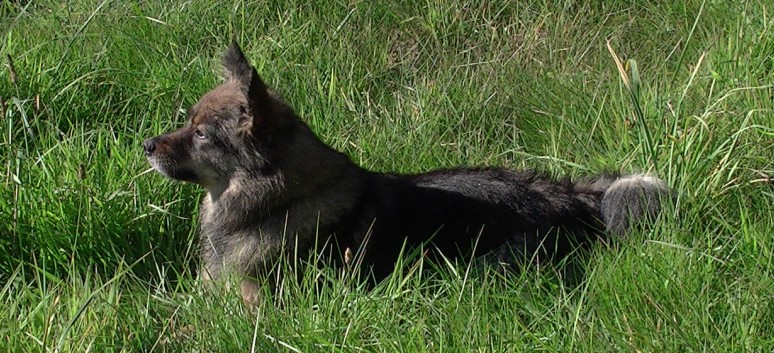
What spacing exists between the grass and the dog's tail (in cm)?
9

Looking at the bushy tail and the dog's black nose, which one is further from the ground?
the dog's black nose

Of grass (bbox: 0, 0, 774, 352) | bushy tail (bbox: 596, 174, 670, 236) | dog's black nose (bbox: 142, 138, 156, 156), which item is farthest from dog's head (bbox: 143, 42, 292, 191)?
bushy tail (bbox: 596, 174, 670, 236)

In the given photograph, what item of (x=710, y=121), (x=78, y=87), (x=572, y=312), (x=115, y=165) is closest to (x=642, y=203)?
(x=710, y=121)

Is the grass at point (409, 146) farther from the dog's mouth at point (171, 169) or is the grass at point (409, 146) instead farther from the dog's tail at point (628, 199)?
the dog's mouth at point (171, 169)

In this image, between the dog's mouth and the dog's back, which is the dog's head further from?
the dog's back

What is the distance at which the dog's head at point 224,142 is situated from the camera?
171 inches

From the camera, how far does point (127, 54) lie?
5703mm

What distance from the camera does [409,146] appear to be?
17.5 feet

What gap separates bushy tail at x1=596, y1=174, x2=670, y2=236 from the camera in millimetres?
4414

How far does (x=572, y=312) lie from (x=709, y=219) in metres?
1.05

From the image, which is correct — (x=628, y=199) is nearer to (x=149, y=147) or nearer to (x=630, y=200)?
(x=630, y=200)

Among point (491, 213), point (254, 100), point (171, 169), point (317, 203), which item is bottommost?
point (491, 213)

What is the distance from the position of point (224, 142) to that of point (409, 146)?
1.18 m

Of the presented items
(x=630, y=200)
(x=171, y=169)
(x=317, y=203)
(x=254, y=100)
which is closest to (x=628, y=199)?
(x=630, y=200)
